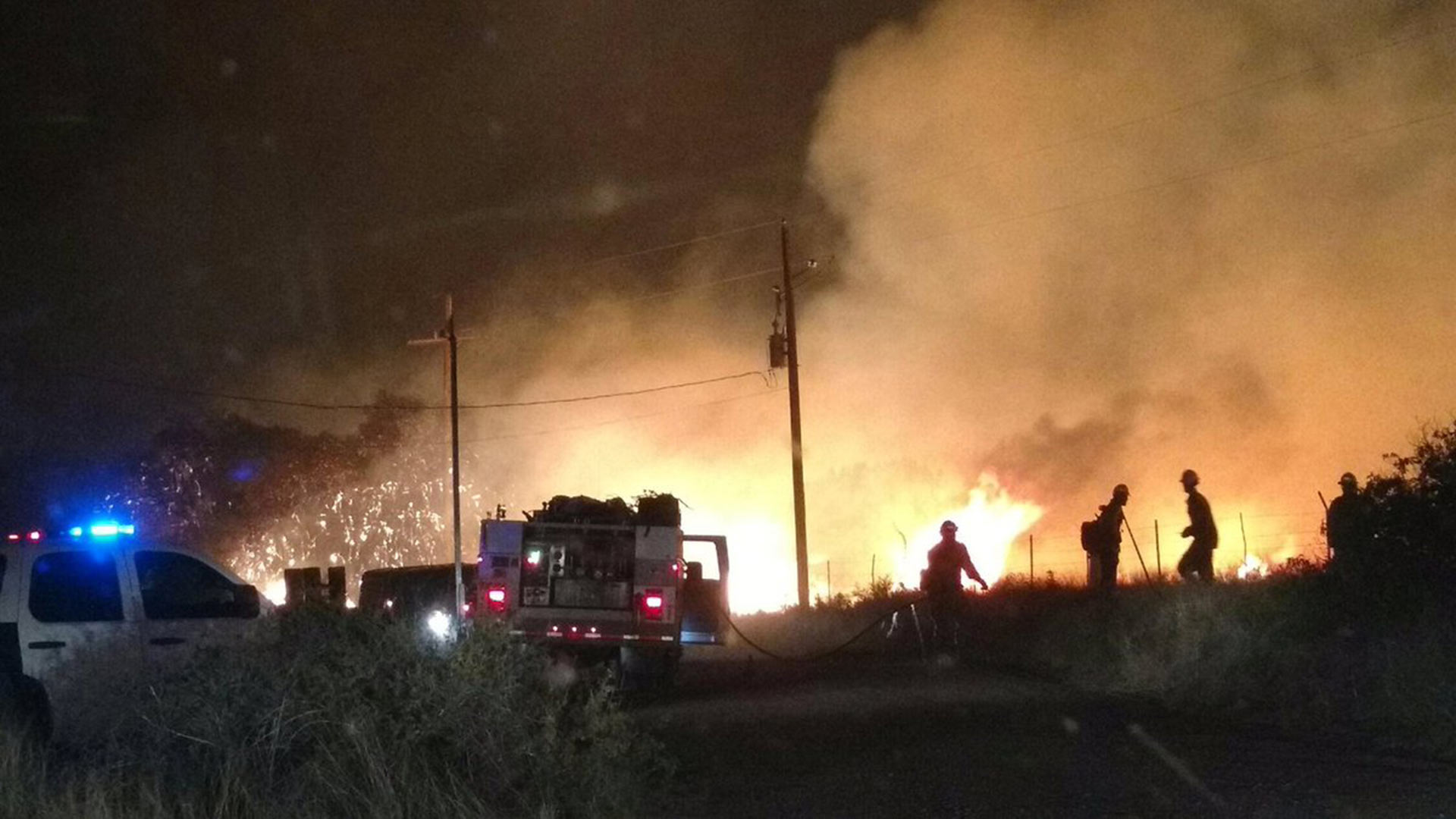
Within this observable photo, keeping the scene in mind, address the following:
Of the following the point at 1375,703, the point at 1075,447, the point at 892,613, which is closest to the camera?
the point at 1375,703

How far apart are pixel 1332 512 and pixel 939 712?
393cm

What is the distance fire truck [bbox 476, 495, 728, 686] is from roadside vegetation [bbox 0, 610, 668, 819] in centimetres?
916

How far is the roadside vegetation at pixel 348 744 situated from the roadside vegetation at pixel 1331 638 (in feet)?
A: 17.9

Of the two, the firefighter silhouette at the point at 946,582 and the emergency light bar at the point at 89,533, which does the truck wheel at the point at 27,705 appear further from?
the firefighter silhouette at the point at 946,582

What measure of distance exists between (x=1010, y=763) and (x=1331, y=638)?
13.2ft

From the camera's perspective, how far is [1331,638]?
487 inches

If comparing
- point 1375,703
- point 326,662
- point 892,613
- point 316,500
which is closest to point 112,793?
point 326,662

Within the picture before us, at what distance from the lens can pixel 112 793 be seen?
24.7 ft

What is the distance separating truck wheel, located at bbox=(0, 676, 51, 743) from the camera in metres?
9.81

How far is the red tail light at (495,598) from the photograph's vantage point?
18188mm

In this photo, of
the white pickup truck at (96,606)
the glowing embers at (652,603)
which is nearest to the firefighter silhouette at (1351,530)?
the glowing embers at (652,603)

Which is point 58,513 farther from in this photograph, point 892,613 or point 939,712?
point 892,613

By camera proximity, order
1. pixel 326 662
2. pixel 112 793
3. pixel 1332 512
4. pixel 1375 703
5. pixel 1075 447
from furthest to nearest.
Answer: pixel 1075 447 < pixel 1332 512 < pixel 1375 703 < pixel 326 662 < pixel 112 793

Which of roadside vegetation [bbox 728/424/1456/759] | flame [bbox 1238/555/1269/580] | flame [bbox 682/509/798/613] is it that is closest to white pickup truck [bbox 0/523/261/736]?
roadside vegetation [bbox 728/424/1456/759]
